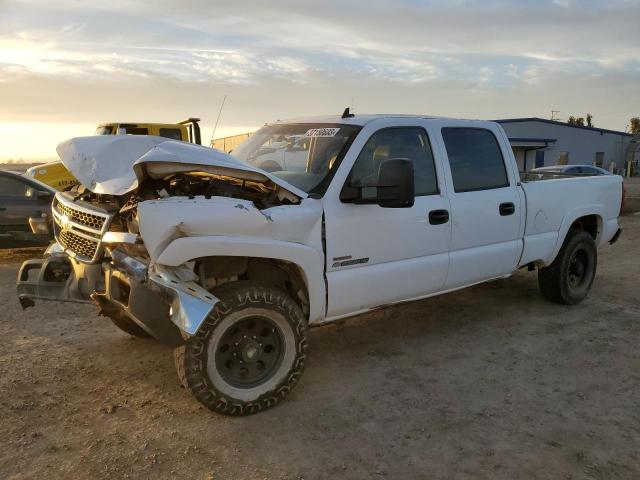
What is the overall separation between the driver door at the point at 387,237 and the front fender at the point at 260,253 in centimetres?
10

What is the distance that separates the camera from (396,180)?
3.70 m

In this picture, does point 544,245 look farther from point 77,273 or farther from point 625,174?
point 625,174

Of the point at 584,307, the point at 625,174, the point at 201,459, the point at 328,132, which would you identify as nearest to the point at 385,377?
the point at 201,459

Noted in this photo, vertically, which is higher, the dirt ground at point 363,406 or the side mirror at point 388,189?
the side mirror at point 388,189

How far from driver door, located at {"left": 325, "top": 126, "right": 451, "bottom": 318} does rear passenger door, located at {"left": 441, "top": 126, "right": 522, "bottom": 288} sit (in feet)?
0.61

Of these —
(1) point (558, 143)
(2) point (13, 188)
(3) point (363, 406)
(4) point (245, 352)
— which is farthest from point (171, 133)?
(1) point (558, 143)

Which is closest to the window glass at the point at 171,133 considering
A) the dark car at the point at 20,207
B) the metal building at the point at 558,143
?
the dark car at the point at 20,207

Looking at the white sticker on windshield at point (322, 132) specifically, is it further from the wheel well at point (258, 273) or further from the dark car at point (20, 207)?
the dark car at point (20, 207)

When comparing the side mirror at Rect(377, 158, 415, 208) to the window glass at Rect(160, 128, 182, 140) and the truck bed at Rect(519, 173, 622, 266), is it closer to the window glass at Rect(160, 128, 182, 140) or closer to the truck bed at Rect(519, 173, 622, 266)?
the truck bed at Rect(519, 173, 622, 266)

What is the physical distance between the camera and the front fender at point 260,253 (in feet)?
10.7

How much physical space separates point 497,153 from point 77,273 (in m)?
3.77

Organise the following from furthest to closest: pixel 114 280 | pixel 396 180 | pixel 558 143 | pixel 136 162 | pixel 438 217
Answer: pixel 558 143 < pixel 438 217 < pixel 396 180 < pixel 114 280 < pixel 136 162

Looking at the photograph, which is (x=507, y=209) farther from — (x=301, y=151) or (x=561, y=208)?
(x=301, y=151)

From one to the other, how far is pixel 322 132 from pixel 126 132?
360 inches
